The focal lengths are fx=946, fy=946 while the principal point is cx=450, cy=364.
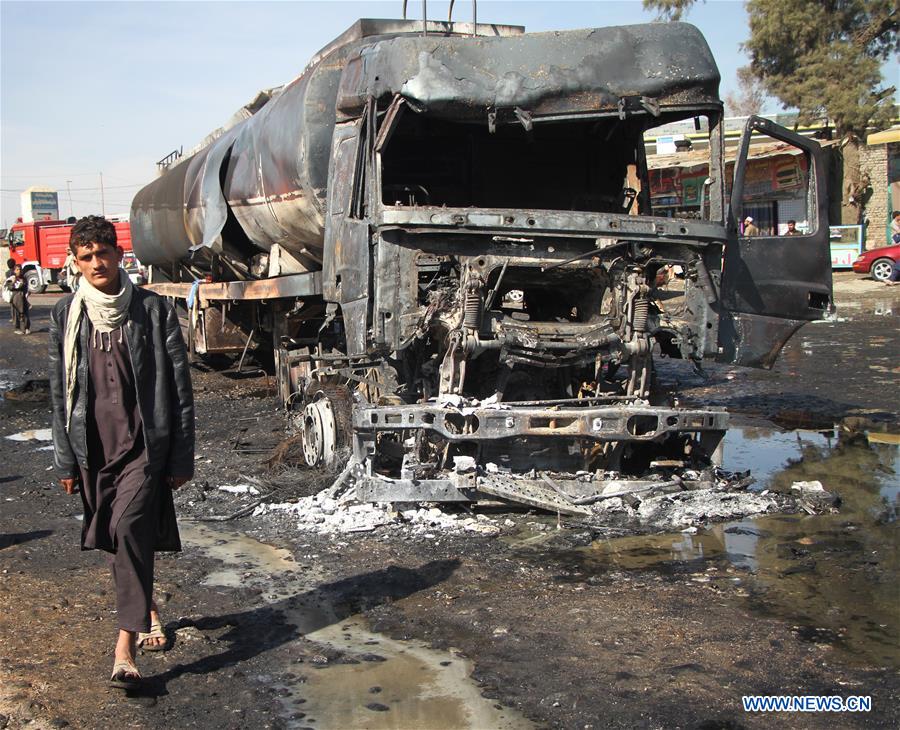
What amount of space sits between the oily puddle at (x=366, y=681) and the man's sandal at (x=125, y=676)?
505mm

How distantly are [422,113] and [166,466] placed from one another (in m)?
3.20

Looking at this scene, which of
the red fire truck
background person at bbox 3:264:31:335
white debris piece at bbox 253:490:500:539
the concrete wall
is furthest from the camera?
the red fire truck

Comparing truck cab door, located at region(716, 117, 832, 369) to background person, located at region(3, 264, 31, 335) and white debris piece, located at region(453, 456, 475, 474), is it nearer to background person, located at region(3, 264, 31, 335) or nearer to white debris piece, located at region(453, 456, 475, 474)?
white debris piece, located at region(453, 456, 475, 474)

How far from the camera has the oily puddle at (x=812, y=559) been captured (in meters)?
4.07

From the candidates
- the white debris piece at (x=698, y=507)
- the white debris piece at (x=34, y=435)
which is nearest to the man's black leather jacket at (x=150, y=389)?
the white debris piece at (x=698, y=507)

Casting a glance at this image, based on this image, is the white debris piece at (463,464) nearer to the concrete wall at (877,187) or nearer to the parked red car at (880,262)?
the parked red car at (880,262)

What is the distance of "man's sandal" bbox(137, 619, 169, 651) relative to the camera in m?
3.93

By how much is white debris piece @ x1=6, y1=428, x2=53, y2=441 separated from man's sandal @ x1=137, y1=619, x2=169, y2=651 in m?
5.43

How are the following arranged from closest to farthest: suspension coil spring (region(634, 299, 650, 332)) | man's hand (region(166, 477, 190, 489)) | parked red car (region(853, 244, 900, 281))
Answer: man's hand (region(166, 477, 190, 489)) → suspension coil spring (region(634, 299, 650, 332)) → parked red car (region(853, 244, 900, 281))

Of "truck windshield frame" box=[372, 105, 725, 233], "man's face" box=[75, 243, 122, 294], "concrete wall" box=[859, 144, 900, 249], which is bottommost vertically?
"man's face" box=[75, 243, 122, 294]

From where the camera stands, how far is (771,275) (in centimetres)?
666

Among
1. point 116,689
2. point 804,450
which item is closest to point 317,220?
point 804,450

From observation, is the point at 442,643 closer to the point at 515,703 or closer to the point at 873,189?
the point at 515,703

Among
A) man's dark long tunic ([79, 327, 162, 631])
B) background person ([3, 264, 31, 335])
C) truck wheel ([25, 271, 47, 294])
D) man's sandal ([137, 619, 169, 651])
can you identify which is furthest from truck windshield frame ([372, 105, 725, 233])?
truck wheel ([25, 271, 47, 294])
